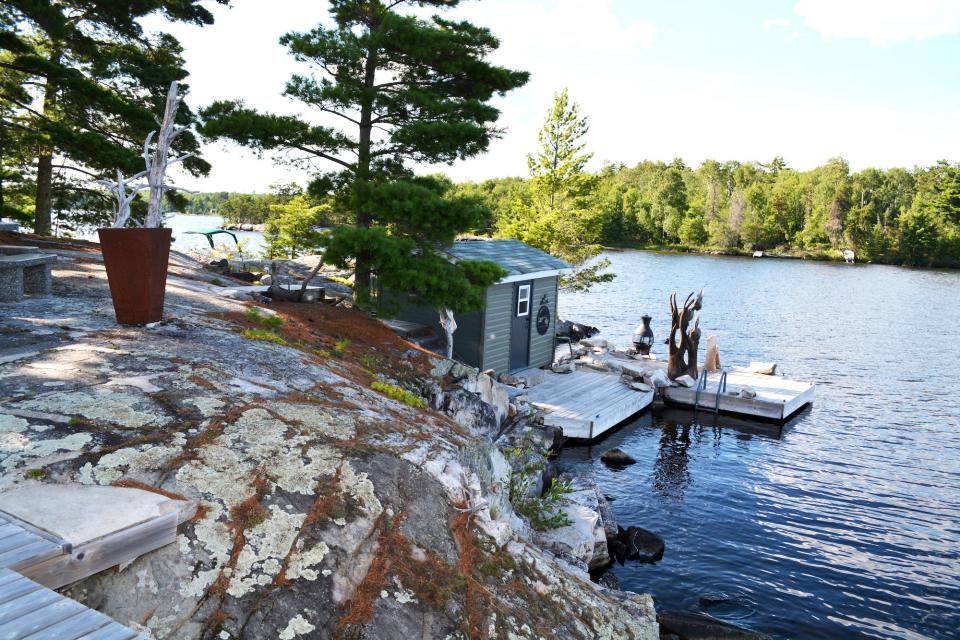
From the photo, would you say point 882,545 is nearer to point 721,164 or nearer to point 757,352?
point 757,352

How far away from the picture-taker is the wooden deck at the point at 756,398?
17703mm

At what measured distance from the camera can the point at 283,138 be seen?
13.4 m

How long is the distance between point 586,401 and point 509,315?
2907mm

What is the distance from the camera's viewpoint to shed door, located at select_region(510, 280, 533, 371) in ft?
55.5

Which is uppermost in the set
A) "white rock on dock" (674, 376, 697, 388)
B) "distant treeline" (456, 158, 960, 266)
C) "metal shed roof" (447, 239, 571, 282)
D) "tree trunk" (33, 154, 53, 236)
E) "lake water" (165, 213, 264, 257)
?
"distant treeline" (456, 158, 960, 266)

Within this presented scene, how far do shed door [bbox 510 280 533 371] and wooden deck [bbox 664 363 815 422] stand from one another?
4424 millimetres

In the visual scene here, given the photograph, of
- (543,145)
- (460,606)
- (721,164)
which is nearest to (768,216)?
(721,164)

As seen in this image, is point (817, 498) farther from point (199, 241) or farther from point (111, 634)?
point (199, 241)

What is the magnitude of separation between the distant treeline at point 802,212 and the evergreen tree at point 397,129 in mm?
56464

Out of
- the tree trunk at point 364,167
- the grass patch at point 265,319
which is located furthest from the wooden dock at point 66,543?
the tree trunk at point 364,167

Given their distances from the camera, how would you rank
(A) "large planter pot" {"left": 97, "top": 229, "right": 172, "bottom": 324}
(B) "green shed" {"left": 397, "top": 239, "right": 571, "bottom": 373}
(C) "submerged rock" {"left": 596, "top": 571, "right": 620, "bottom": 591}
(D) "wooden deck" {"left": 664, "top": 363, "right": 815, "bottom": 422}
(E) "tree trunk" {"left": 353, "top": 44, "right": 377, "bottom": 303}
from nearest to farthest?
(A) "large planter pot" {"left": 97, "top": 229, "right": 172, "bottom": 324} → (C) "submerged rock" {"left": 596, "top": 571, "right": 620, "bottom": 591} → (E) "tree trunk" {"left": 353, "top": 44, "right": 377, "bottom": 303} → (B) "green shed" {"left": 397, "top": 239, "right": 571, "bottom": 373} → (D) "wooden deck" {"left": 664, "top": 363, "right": 815, "bottom": 422}

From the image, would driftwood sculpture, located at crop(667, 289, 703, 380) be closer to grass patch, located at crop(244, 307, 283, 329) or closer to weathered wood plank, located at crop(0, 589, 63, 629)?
grass patch, located at crop(244, 307, 283, 329)

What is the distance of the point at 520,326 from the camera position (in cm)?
1734

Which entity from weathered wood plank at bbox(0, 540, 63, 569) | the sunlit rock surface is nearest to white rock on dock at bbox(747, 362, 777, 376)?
the sunlit rock surface
